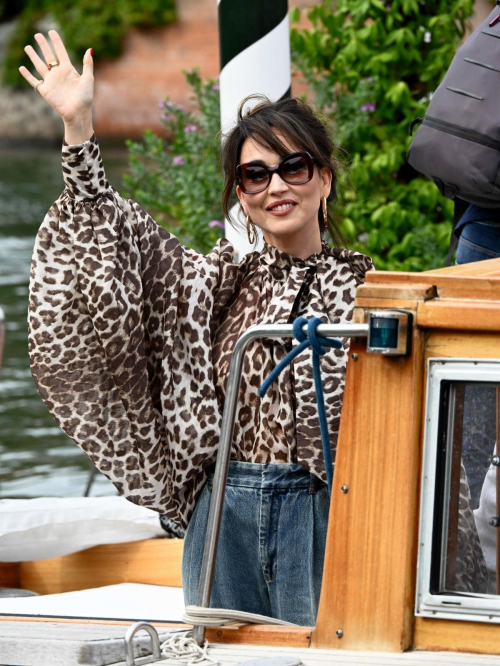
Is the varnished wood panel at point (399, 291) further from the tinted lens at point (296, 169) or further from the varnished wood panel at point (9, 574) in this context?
the varnished wood panel at point (9, 574)

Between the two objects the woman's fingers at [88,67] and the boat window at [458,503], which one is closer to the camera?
the boat window at [458,503]

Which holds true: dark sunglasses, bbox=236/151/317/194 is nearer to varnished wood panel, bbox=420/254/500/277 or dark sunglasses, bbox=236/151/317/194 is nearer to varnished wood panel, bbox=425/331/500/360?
varnished wood panel, bbox=420/254/500/277

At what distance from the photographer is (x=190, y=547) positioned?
2.19 metres

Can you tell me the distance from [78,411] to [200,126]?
2949 millimetres

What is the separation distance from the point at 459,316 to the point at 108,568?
6.19 feet

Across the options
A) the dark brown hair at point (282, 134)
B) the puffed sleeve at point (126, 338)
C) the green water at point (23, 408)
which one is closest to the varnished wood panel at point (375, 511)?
the puffed sleeve at point (126, 338)

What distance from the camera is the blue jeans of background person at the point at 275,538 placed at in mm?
2055

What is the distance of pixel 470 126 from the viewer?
2648 mm

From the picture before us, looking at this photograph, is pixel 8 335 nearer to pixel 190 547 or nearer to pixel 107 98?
pixel 190 547

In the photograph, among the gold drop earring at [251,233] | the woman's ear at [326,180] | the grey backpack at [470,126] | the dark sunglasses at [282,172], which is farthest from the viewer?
the grey backpack at [470,126]

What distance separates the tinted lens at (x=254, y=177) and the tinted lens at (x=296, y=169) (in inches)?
1.4

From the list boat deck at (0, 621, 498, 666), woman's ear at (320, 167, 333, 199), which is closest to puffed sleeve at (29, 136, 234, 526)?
woman's ear at (320, 167, 333, 199)

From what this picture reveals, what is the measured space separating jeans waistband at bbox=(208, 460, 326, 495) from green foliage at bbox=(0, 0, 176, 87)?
2307 centimetres

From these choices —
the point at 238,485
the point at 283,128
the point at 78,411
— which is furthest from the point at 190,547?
the point at 283,128
